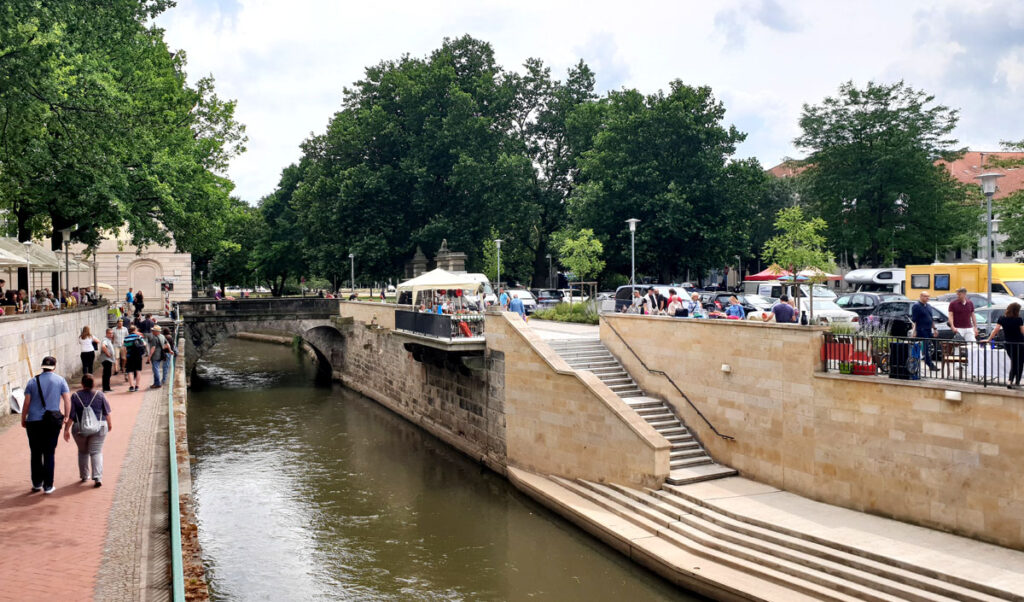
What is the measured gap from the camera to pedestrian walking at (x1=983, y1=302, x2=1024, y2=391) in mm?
11891

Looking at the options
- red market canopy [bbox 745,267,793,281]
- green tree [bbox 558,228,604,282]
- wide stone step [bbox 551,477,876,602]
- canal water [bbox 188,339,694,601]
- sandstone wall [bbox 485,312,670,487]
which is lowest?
canal water [bbox 188,339,694,601]

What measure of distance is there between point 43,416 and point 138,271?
4439cm

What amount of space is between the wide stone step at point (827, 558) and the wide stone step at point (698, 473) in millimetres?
778

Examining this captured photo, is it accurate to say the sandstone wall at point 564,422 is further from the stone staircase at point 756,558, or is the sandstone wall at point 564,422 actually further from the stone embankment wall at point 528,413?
the stone staircase at point 756,558

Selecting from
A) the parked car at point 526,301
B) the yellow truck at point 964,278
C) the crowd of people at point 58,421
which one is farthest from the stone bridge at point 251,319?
the crowd of people at point 58,421

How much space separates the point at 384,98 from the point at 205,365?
65.3 ft

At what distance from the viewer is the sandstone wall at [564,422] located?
16.4m

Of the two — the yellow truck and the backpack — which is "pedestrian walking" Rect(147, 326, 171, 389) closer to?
the backpack

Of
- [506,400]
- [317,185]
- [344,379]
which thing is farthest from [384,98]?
[506,400]

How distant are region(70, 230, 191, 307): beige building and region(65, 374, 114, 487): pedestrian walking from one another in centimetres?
4217

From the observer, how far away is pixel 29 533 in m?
9.19

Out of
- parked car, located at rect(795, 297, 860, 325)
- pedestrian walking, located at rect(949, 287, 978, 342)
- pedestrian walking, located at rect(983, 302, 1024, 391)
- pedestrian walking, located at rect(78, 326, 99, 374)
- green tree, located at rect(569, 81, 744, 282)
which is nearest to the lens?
pedestrian walking, located at rect(983, 302, 1024, 391)

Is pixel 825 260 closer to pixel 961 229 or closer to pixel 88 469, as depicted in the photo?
pixel 961 229

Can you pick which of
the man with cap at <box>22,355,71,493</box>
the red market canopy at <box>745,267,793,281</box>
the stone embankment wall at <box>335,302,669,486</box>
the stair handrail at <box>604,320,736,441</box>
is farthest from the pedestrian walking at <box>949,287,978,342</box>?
the red market canopy at <box>745,267,793,281</box>
